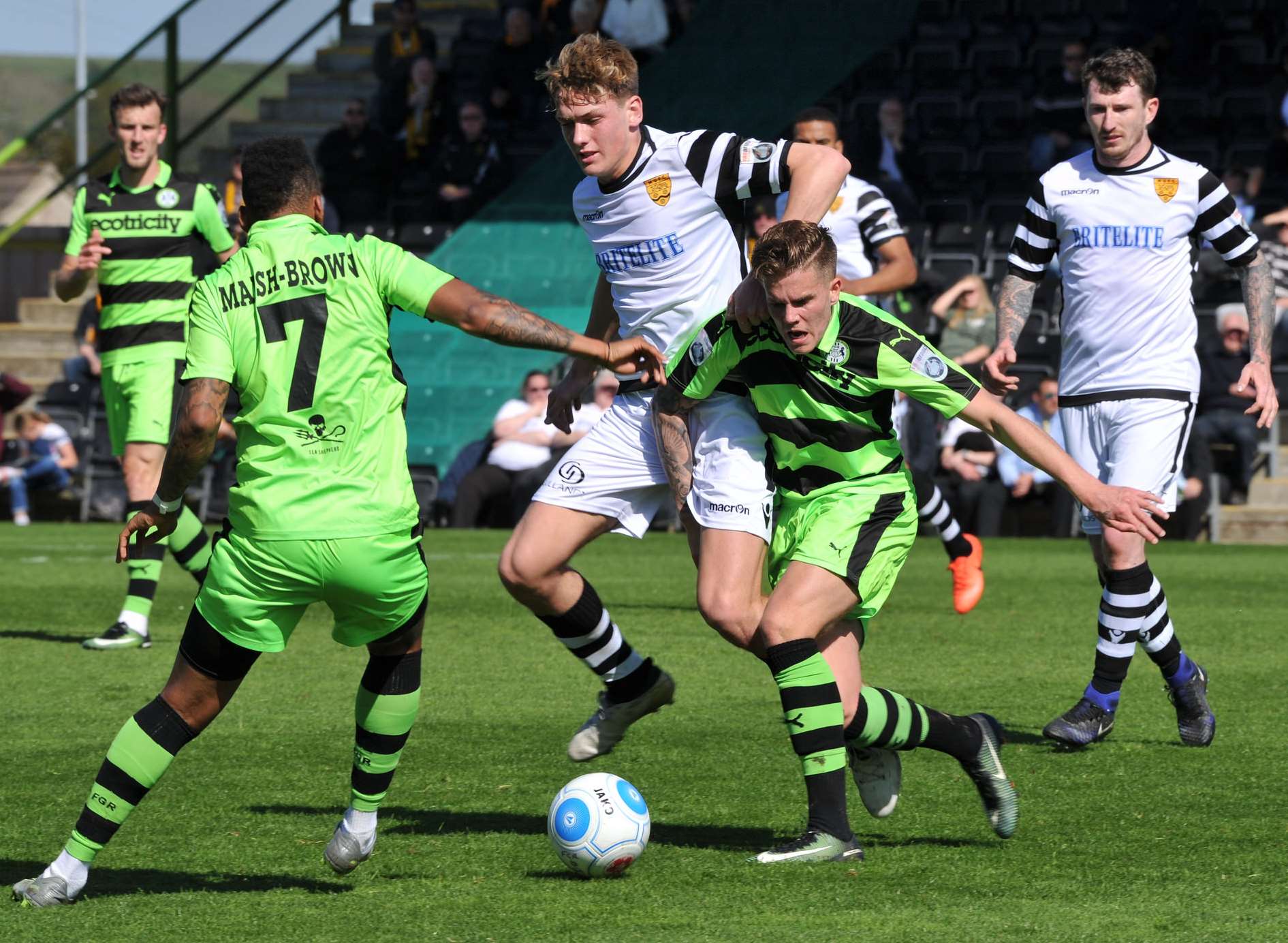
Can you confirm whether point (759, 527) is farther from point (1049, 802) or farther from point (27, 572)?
point (27, 572)

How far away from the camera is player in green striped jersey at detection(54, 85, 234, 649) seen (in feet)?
29.3

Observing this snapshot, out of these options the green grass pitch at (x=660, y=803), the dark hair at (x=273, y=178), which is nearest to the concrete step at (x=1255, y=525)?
the green grass pitch at (x=660, y=803)

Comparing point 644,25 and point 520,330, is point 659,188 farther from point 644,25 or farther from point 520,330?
point 644,25

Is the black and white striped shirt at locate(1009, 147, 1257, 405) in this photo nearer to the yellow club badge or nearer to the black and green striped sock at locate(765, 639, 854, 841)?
the yellow club badge

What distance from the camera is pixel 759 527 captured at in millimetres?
5305

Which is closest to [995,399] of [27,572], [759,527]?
[759,527]

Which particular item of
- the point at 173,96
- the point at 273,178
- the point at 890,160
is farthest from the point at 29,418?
the point at 273,178

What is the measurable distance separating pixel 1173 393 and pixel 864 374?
2142 millimetres

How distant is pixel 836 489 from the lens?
515 cm

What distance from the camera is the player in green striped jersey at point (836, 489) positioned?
4805 mm

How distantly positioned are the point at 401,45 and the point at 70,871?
18.9m

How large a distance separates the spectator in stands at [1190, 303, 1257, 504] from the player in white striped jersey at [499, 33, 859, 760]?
10.5 metres

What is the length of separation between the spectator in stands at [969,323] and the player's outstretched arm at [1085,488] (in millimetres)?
11352

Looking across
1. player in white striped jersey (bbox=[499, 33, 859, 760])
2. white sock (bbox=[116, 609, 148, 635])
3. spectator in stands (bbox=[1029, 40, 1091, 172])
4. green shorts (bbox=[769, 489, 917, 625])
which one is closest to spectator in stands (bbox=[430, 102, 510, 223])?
spectator in stands (bbox=[1029, 40, 1091, 172])
